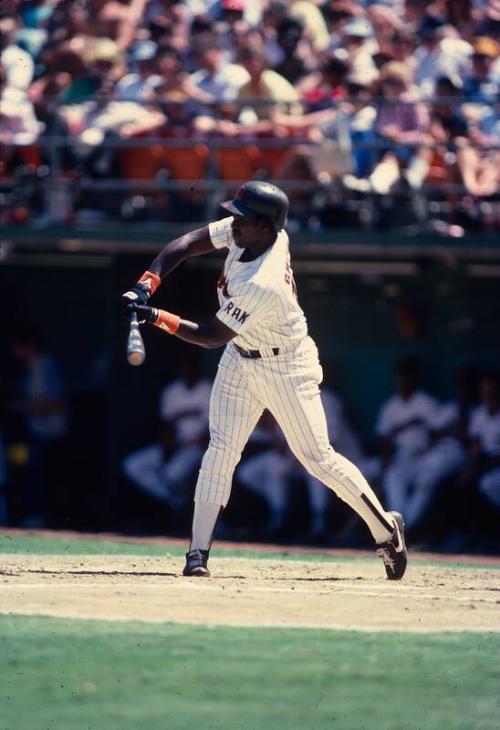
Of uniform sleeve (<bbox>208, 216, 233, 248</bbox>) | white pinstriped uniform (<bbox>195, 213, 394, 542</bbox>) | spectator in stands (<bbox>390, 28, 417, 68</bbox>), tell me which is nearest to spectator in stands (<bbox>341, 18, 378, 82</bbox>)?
spectator in stands (<bbox>390, 28, 417, 68</bbox>)

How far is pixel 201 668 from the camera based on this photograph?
6.02 metres

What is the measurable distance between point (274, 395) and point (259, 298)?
1.88 ft

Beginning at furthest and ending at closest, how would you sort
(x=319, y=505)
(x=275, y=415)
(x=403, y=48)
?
1. (x=319, y=505)
2. (x=403, y=48)
3. (x=275, y=415)

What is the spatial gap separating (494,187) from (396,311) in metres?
1.86

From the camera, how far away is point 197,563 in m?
7.60

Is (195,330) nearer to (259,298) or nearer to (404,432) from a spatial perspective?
(259,298)

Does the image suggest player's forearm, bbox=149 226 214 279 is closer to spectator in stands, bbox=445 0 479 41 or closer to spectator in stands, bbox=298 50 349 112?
spectator in stands, bbox=298 50 349 112

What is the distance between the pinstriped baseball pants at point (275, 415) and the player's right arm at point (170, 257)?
50cm

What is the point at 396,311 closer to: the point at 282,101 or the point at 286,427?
the point at 282,101

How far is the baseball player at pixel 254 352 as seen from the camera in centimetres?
700

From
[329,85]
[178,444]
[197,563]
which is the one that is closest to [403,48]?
[329,85]

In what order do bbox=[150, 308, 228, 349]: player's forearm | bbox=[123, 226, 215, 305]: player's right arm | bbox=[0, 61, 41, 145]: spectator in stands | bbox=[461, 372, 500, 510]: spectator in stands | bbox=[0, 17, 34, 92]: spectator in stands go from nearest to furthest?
bbox=[150, 308, 228, 349]: player's forearm
bbox=[123, 226, 215, 305]: player's right arm
bbox=[461, 372, 500, 510]: spectator in stands
bbox=[0, 61, 41, 145]: spectator in stands
bbox=[0, 17, 34, 92]: spectator in stands

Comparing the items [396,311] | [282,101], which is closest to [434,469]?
[396,311]

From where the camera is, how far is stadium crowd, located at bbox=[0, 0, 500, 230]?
11492 mm
